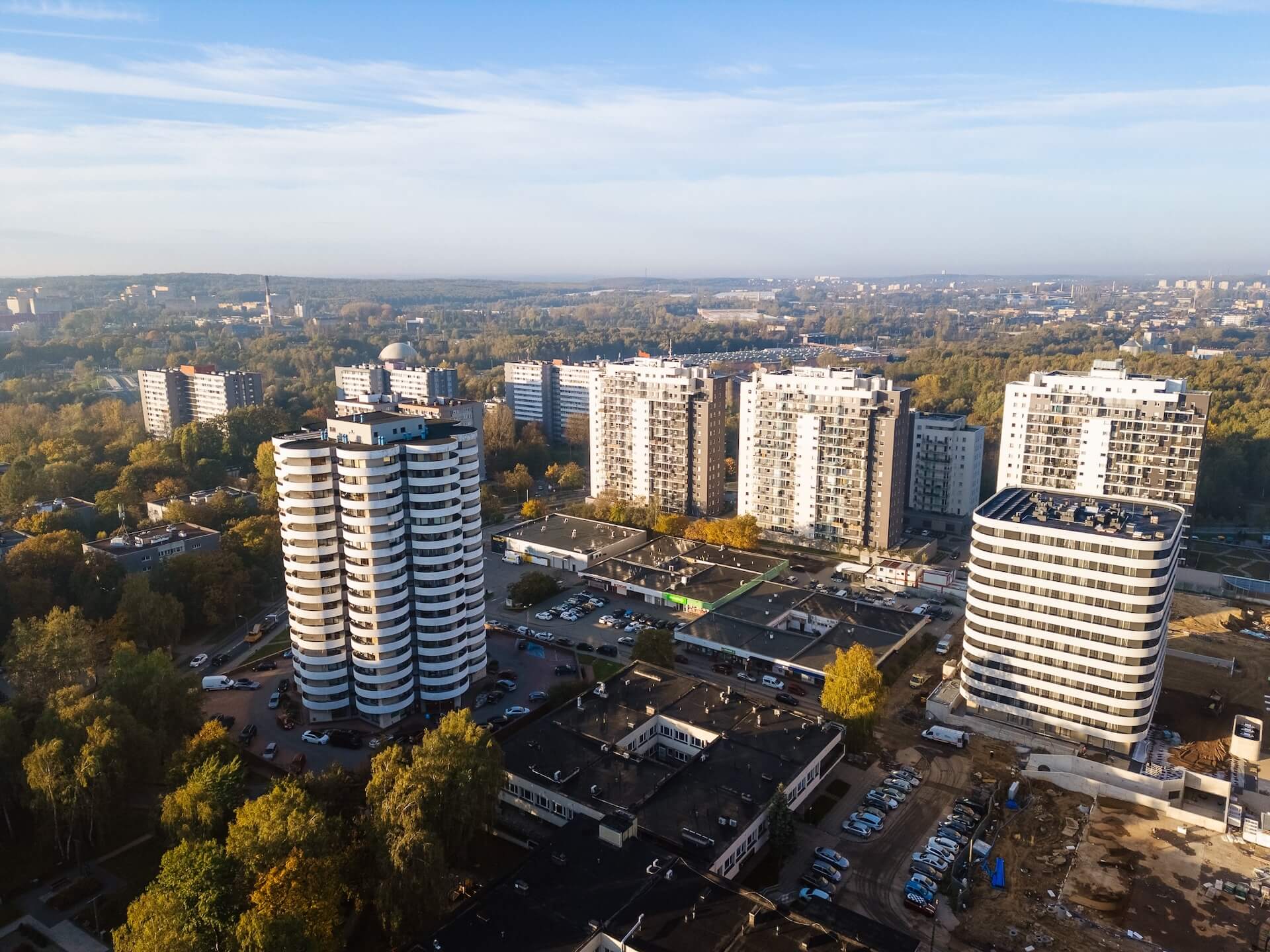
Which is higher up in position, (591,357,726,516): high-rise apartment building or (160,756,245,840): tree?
(591,357,726,516): high-rise apartment building

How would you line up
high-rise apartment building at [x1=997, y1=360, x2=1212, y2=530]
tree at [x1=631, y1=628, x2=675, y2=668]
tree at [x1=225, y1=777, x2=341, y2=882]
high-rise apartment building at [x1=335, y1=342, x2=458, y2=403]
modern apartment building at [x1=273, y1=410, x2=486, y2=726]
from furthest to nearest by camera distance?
1. high-rise apartment building at [x1=335, y1=342, x2=458, y2=403]
2. high-rise apartment building at [x1=997, y1=360, x2=1212, y2=530]
3. tree at [x1=631, y1=628, x2=675, y2=668]
4. modern apartment building at [x1=273, y1=410, x2=486, y2=726]
5. tree at [x1=225, y1=777, x2=341, y2=882]

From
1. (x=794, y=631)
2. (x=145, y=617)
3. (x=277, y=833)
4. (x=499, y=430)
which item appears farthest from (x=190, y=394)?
(x=277, y=833)

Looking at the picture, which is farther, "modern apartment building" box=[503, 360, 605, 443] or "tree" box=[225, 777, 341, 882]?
"modern apartment building" box=[503, 360, 605, 443]

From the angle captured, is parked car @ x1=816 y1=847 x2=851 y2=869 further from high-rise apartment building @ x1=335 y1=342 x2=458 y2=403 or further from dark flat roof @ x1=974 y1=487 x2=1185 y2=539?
high-rise apartment building @ x1=335 y1=342 x2=458 y2=403

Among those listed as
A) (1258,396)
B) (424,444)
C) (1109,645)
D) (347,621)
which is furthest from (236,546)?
(1258,396)

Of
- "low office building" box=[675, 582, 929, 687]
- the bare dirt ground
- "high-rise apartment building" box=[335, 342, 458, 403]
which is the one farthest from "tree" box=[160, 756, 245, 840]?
"high-rise apartment building" box=[335, 342, 458, 403]

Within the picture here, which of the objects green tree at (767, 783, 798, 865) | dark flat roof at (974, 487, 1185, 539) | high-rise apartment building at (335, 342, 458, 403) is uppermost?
dark flat roof at (974, 487, 1185, 539)

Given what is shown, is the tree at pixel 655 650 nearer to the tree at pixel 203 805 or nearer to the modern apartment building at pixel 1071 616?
the modern apartment building at pixel 1071 616
